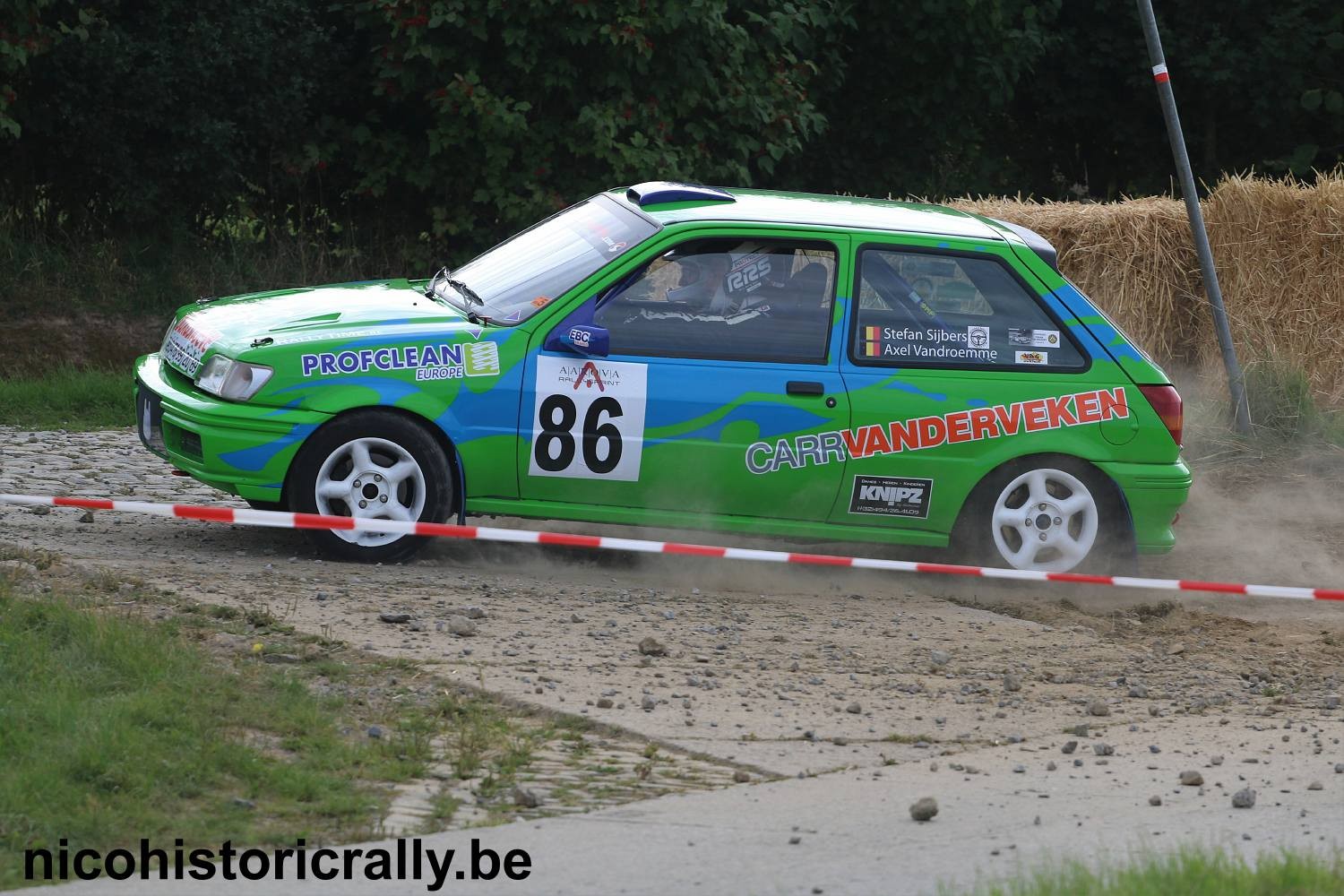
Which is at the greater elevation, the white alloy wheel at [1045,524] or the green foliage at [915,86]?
the green foliage at [915,86]

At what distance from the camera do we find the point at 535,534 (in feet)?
24.5

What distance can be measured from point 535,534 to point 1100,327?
3.16 m

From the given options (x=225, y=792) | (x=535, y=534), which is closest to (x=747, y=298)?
(x=535, y=534)

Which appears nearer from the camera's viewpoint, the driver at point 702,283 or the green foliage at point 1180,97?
the driver at point 702,283

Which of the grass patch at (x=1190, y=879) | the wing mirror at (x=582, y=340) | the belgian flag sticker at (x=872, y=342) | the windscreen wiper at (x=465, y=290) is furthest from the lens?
the windscreen wiper at (x=465, y=290)

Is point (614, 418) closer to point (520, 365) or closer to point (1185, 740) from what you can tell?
point (520, 365)

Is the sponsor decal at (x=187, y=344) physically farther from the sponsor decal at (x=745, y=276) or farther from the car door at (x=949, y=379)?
the car door at (x=949, y=379)

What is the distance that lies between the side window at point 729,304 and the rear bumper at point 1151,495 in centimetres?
166

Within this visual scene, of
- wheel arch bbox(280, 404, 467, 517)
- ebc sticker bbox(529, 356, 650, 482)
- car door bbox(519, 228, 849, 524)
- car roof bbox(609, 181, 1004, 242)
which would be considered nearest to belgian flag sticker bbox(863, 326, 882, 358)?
car door bbox(519, 228, 849, 524)

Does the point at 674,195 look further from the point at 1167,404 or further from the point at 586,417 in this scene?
the point at 1167,404

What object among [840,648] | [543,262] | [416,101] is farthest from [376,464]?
[416,101]

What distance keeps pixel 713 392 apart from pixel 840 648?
1.46 metres

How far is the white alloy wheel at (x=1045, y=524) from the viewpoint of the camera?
8680mm

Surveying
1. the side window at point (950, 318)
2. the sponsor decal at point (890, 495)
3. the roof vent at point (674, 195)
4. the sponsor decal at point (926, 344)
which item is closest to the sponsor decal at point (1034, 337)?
the side window at point (950, 318)
